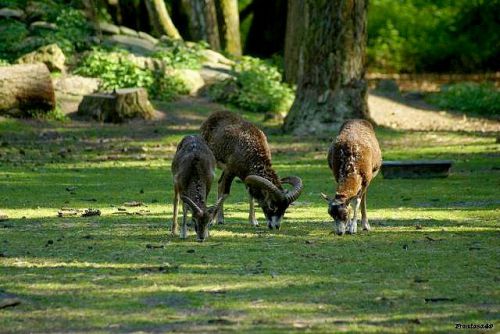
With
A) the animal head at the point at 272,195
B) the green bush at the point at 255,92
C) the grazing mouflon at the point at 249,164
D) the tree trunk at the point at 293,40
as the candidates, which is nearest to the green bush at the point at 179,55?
the green bush at the point at 255,92

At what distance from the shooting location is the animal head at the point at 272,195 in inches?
533

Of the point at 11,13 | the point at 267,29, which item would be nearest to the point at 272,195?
the point at 11,13

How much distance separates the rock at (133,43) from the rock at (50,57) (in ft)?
9.22

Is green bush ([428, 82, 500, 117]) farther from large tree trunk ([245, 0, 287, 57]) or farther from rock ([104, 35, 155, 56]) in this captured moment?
large tree trunk ([245, 0, 287, 57])

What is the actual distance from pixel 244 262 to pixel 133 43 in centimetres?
2320

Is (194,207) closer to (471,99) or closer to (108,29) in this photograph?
(108,29)

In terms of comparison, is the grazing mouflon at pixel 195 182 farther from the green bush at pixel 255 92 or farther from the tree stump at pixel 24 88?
the green bush at pixel 255 92

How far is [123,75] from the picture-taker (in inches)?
1174

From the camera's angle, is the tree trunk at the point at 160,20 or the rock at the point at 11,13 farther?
the tree trunk at the point at 160,20

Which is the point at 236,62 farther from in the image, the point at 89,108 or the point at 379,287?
the point at 379,287

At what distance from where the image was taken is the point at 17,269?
1081 cm

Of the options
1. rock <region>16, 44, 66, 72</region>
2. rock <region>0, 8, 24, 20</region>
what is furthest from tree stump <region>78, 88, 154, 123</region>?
rock <region>0, 8, 24, 20</region>

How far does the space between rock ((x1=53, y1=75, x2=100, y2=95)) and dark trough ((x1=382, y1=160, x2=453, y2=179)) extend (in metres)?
11.5

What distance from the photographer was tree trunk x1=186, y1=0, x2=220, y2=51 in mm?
37531
